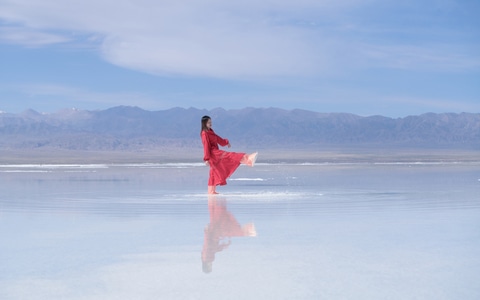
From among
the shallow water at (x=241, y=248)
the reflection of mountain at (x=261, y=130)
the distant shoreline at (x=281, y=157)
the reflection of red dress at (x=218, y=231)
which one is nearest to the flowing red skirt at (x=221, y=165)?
the shallow water at (x=241, y=248)

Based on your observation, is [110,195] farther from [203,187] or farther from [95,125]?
[95,125]

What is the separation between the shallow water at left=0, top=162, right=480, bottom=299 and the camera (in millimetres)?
4867

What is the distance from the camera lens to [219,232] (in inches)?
295

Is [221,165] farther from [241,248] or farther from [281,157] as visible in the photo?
[281,157]

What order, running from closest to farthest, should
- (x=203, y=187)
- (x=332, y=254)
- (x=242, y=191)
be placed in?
1. (x=332, y=254)
2. (x=242, y=191)
3. (x=203, y=187)

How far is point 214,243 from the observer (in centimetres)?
673

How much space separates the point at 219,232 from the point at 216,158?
5.75m

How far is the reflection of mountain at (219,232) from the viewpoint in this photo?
19.9 feet

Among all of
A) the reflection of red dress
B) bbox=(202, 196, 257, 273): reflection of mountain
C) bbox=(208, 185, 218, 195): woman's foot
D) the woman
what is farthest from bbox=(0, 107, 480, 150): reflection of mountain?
bbox=(202, 196, 257, 273): reflection of mountain

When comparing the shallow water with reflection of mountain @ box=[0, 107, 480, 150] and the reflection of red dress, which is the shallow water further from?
reflection of mountain @ box=[0, 107, 480, 150]

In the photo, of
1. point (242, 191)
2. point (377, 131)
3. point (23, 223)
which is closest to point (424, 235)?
point (23, 223)

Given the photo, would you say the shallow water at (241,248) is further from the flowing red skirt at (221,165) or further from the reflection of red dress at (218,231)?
the flowing red skirt at (221,165)

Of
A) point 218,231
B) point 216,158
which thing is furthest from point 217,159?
point 218,231

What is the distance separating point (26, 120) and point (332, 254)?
626 ft
